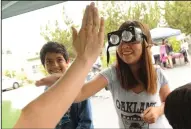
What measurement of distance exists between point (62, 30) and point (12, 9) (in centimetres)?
26

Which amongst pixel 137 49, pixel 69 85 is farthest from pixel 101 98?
pixel 69 85

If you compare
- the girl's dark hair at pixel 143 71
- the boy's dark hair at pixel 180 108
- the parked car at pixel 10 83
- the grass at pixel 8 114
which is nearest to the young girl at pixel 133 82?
the girl's dark hair at pixel 143 71

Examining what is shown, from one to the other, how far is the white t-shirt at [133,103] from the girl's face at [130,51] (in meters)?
0.08

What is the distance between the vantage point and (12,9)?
1266 millimetres

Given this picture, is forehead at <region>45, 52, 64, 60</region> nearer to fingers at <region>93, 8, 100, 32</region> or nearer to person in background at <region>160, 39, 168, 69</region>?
person in background at <region>160, 39, 168, 69</region>

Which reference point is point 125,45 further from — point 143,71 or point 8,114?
point 8,114

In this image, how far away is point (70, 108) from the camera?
3.04 feet

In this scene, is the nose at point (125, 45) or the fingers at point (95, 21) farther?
the nose at point (125, 45)

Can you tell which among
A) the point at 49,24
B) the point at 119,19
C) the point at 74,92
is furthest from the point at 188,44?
the point at 74,92

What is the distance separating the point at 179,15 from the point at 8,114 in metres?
0.78

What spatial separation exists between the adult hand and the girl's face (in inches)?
17.0

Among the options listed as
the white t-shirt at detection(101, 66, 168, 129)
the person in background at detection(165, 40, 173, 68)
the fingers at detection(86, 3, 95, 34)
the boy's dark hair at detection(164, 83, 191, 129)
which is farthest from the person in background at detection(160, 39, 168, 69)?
the fingers at detection(86, 3, 95, 34)

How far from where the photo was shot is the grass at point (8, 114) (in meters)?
0.84

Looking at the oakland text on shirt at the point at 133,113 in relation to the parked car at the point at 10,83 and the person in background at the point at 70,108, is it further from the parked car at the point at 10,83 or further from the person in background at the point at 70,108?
the parked car at the point at 10,83
